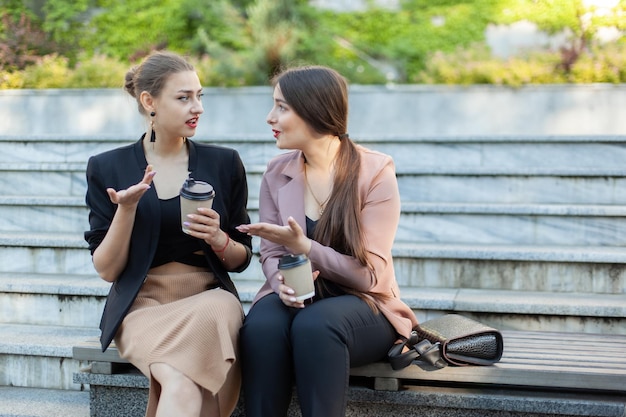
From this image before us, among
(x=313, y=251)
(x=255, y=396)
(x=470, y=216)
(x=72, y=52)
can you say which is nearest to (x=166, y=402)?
(x=255, y=396)

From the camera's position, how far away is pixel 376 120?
23.7ft

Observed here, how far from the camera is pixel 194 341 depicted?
2.73 metres

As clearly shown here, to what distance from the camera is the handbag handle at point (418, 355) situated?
277cm

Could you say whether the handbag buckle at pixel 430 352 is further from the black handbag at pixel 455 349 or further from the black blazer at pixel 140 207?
the black blazer at pixel 140 207

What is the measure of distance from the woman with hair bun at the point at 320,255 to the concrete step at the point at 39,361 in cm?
116

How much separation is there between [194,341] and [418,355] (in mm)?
762

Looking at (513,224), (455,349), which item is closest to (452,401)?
(455,349)

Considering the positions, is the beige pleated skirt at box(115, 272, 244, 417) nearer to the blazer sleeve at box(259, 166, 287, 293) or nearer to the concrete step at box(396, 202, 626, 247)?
the blazer sleeve at box(259, 166, 287, 293)

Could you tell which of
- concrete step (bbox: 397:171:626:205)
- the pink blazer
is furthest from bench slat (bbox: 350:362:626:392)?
concrete step (bbox: 397:171:626:205)

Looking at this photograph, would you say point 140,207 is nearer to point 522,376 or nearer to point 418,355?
point 418,355

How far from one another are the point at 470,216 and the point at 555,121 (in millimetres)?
2682

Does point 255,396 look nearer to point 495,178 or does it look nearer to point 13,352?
point 13,352

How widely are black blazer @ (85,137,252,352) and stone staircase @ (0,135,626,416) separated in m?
0.78

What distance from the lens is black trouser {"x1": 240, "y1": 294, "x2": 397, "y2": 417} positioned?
262cm
